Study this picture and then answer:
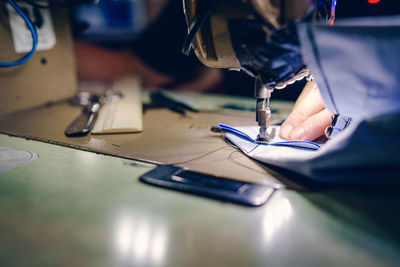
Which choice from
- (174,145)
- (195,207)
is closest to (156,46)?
(174,145)

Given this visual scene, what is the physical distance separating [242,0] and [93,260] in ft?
1.32

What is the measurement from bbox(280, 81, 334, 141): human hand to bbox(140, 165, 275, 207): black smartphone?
223mm

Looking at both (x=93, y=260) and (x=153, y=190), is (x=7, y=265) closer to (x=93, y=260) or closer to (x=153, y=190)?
(x=93, y=260)

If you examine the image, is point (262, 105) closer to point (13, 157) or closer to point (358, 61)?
point (358, 61)

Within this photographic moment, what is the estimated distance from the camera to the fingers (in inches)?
26.0

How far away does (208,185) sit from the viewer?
45 centimetres

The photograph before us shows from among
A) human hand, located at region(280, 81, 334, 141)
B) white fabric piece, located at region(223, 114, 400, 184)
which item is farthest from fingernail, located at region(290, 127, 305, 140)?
white fabric piece, located at region(223, 114, 400, 184)

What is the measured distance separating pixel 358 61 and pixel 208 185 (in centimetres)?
27

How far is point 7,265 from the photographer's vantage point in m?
0.30

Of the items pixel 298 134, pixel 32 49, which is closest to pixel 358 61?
pixel 298 134

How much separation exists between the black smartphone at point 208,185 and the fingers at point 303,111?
0.24m

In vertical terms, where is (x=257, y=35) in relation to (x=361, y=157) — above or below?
above

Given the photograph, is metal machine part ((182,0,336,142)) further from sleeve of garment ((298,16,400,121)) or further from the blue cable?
the blue cable

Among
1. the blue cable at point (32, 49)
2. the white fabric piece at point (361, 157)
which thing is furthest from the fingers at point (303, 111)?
the blue cable at point (32, 49)
